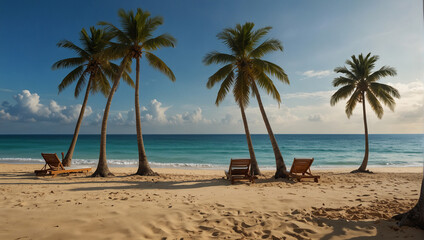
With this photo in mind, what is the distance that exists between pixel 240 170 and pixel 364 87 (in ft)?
35.6

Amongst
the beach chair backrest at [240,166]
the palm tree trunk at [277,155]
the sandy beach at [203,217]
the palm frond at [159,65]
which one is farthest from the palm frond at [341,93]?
the palm frond at [159,65]

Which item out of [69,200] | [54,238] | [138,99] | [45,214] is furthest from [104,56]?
[54,238]

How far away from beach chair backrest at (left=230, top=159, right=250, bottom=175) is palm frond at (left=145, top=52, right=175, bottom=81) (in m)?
6.04

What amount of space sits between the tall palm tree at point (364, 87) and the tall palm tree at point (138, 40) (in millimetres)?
11437

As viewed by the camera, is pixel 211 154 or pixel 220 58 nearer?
pixel 220 58

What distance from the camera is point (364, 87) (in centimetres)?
1412

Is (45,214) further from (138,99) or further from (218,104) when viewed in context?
(218,104)

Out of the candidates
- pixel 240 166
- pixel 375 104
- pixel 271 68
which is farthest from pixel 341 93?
pixel 240 166

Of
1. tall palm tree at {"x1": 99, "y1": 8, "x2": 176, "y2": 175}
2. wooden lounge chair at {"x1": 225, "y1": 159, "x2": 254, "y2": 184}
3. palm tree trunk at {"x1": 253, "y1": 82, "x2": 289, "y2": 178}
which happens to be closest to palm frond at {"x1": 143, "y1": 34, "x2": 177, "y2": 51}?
tall palm tree at {"x1": 99, "y1": 8, "x2": 176, "y2": 175}

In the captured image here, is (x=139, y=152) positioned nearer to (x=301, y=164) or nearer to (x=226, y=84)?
(x=226, y=84)

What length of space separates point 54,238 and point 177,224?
6.17 feet

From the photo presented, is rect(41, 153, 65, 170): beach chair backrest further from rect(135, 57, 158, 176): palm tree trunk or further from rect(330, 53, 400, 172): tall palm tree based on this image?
rect(330, 53, 400, 172): tall palm tree

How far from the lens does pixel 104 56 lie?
10.8m

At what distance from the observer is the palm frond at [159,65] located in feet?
38.1
